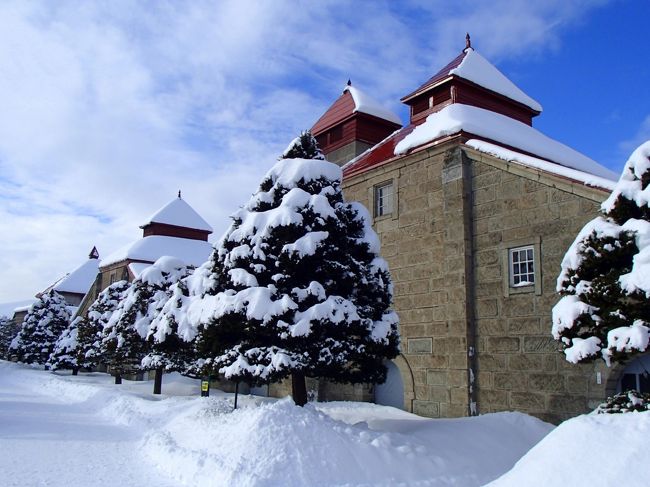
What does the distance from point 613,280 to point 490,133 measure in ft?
27.9

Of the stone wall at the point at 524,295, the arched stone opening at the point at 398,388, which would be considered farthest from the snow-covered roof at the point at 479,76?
the arched stone opening at the point at 398,388

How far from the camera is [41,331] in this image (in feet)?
148

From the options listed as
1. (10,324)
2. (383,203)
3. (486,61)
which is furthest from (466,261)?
(10,324)

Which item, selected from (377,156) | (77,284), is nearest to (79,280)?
(77,284)

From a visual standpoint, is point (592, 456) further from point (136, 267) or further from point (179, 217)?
point (179, 217)

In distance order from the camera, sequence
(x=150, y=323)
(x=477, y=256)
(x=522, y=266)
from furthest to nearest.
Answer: (x=150, y=323) → (x=477, y=256) → (x=522, y=266)

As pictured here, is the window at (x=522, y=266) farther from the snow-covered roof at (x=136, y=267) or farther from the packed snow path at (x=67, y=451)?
the snow-covered roof at (x=136, y=267)

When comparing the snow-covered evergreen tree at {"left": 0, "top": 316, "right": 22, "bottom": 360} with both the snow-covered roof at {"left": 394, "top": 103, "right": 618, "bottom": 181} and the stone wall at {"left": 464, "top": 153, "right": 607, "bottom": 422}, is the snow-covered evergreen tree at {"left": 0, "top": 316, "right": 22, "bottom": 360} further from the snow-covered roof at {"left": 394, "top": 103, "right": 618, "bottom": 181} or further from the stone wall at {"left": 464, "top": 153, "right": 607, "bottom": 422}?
the stone wall at {"left": 464, "top": 153, "right": 607, "bottom": 422}

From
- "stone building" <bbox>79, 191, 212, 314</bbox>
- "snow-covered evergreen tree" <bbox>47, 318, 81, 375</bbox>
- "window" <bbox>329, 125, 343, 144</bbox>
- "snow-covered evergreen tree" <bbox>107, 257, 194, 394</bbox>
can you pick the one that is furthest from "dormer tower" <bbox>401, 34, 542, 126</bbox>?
"snow-covered evergreen tree" <bbox>47, 318, 81, 375</bbox>

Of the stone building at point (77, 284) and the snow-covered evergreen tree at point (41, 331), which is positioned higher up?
the stone building at point (77, 284)

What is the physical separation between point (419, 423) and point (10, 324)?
Result: 217ft

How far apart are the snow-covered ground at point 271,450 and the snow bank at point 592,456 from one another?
2.80m

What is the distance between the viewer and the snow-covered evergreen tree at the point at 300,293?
11305 mm

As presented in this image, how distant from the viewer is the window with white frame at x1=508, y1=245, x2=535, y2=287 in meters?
13.2
